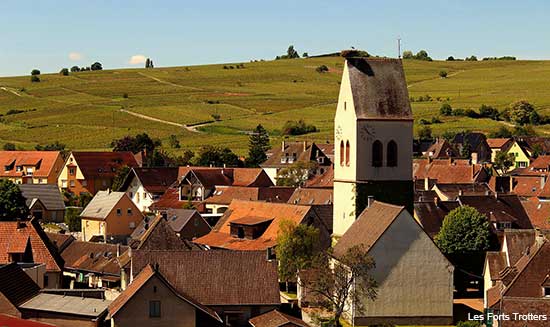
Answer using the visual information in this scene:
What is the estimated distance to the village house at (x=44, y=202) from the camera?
101 meters

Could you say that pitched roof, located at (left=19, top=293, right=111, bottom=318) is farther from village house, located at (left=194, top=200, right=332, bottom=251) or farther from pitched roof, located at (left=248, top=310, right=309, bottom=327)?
village house, located at (left=194, top=200, right=332, bottom=251)

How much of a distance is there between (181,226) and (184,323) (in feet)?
96.5

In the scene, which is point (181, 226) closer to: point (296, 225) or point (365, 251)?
point (296, 225)

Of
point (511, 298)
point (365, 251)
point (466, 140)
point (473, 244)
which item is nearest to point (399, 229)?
point (365, 251)

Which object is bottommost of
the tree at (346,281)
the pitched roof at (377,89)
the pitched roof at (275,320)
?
the pitched roof at (275,320)

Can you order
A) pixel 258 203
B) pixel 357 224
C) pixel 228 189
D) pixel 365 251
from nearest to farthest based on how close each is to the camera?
pixel 365 251 < pixel 357 224 < pixel 258 203 < pixel 228 189

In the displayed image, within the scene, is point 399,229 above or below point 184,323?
above

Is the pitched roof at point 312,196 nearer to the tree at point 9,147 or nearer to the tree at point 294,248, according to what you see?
the tree at point 294,248

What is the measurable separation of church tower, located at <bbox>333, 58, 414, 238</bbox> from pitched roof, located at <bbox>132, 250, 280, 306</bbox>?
291 inches

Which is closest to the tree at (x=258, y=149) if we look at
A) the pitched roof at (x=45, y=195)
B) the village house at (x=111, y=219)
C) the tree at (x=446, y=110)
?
the pitched roof at (x=45, y=195)

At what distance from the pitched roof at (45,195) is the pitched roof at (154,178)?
10.7 meters

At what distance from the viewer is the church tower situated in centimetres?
5722

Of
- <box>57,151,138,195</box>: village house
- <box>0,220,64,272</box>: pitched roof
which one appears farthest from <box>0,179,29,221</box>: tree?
<box>57,151,138,195</box>: village house

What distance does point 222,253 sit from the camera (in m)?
53.3
